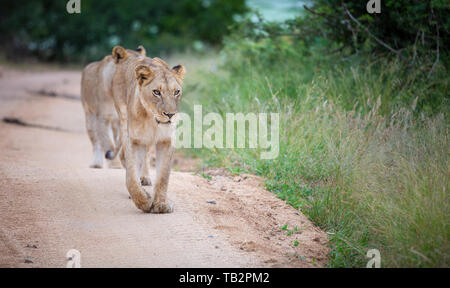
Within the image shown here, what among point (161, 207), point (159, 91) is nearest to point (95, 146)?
point (161, 207)

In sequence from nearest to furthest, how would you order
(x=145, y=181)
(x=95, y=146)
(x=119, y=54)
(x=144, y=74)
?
(x=144, y=74) < (x=145, y=181) < (x=119, y=54) < (x=95, y=146)

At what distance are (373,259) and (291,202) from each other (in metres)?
1.46

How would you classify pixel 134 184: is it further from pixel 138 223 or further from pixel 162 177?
pixel 138 223

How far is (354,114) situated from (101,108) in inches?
122

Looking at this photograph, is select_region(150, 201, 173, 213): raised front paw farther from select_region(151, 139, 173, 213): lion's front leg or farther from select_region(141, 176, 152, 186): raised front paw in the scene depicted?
select_region(141, 176, 152, 186): raised front paw

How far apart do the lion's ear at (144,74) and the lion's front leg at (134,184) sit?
590 millimetres

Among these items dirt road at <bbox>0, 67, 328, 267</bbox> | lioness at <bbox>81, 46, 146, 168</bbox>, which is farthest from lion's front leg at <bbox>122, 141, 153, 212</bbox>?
lioness at <bbox>81, 46, 146, 168</bbox>

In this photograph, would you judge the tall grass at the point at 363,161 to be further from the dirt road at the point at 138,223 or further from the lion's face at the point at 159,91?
the lion's face at the point at 159,91

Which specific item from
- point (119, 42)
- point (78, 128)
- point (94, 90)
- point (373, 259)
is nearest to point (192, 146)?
point (94, 90)

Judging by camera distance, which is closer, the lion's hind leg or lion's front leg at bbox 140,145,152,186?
lion's front leg at bbox 140,145,152,186

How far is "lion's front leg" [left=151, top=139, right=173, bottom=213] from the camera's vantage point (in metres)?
5.04

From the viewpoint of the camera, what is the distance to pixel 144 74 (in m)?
4.97

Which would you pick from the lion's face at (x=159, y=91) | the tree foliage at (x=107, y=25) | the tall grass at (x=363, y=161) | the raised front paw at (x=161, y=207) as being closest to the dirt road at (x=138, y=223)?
the raised front paw at (x=161, y=207)

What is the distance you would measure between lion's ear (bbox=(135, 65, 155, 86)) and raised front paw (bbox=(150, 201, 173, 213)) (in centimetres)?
109
